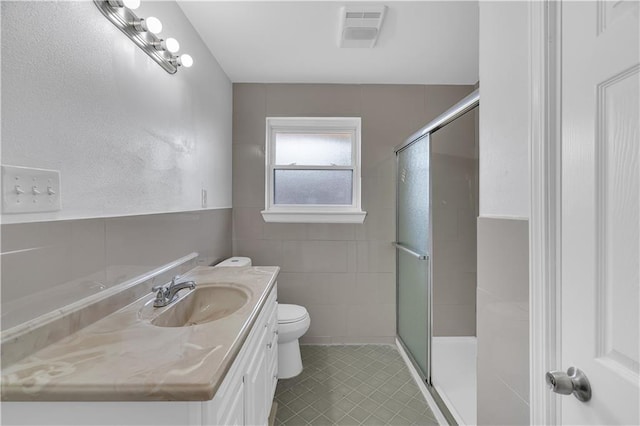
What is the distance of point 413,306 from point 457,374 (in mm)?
547

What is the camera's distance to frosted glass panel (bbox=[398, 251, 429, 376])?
1947 mm

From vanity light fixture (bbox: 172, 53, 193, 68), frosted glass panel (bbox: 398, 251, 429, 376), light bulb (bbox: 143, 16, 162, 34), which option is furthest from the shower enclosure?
light bulb (bbox: 143, 16, 162, 34)

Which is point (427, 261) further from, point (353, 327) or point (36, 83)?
point (36, 83)

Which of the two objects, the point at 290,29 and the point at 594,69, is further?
the point at 290,29

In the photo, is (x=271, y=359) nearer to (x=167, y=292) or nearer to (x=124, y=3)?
(x=167, y=292)

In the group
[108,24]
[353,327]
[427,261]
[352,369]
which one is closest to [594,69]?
[427,261]

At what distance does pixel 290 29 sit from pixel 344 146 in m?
1.06

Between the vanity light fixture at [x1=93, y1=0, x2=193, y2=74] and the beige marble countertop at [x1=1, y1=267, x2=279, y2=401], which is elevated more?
the vanity light fixture at [x1=93, y1=0, x2=193, y2=74]

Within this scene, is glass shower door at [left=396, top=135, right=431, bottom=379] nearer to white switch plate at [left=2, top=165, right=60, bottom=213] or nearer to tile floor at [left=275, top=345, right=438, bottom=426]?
tile floor at [left=275, top=345, right=438, bottom=426]

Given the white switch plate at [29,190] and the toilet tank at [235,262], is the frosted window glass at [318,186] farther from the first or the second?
the white switch plate at [29,190]

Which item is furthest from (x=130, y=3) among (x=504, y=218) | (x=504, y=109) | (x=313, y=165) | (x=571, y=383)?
(x=571, y=383)

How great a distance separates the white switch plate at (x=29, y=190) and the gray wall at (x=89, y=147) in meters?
0.02

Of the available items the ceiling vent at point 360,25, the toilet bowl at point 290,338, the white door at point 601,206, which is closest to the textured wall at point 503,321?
the white door at point 601,206

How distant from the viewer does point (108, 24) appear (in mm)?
1062
